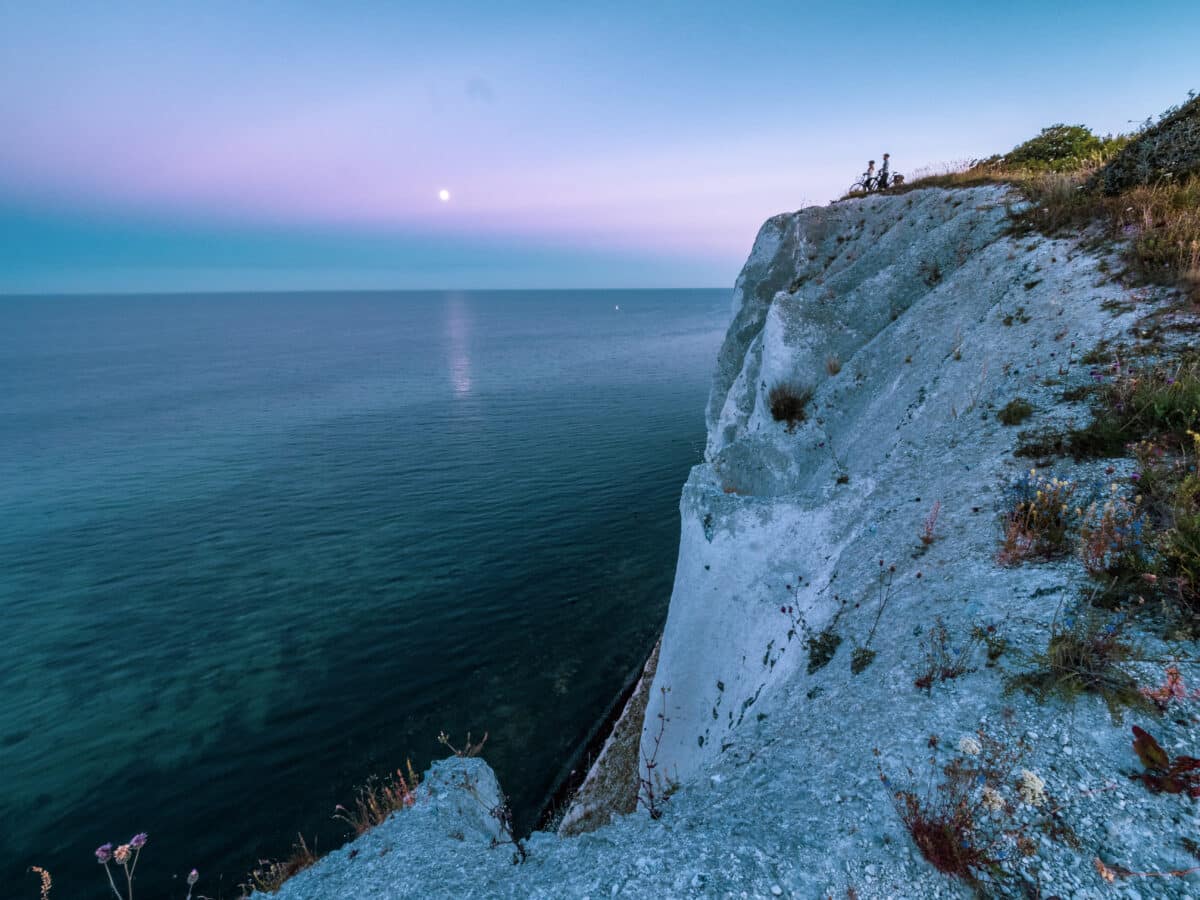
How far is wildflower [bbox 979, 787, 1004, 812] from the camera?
3.76 meters

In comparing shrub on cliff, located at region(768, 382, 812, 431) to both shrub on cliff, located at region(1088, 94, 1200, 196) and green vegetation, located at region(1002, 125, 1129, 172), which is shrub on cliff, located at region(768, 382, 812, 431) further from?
green vegetation, located at region(1002, 125, 1129, 172)

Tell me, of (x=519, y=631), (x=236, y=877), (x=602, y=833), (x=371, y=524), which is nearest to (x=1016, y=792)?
(x=602, y=833)

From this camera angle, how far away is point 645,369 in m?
93.9

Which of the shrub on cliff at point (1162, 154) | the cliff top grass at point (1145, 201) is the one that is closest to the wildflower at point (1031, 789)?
the cliff top grass at point (1145, 201)

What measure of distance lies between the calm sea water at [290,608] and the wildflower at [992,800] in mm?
18100

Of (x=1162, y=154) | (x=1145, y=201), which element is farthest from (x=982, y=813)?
(x=1162, y=154)

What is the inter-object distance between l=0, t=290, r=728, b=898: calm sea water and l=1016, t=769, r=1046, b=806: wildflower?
1826cm

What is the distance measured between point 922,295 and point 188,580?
40144mm

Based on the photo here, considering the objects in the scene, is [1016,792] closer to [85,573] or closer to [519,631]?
→ [519,631]

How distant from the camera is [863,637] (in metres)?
6.47

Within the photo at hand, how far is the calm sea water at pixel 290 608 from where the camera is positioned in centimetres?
1769

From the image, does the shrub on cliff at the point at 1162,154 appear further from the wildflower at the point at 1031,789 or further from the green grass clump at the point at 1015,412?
the wildflower at the point at 1031,789

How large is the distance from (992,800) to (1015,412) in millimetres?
6703

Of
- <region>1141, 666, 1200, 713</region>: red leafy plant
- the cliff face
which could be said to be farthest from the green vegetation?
<region>1141, 666, 1200, 713</region>: red leafy plant
